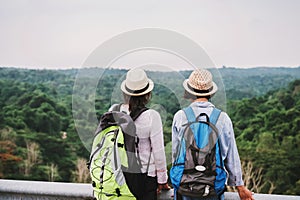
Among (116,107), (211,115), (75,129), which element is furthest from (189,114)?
(75,129)

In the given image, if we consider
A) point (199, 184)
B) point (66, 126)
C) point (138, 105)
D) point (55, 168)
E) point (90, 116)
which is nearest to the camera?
point (199, 184)

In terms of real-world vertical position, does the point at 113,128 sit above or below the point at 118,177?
above

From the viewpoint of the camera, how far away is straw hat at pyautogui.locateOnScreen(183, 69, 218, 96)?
2.30 m

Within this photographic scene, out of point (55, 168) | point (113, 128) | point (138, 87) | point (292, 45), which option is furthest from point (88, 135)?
point (292, 45)

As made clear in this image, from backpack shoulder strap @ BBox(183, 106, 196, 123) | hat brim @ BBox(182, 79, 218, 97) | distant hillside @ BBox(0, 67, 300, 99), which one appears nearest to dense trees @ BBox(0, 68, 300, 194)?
distant hillside @ BBox(0, 67, 300, 99)

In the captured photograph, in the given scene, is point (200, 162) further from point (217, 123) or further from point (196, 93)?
point (196, 93)

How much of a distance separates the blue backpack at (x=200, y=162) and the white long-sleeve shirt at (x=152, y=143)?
0.09 meters

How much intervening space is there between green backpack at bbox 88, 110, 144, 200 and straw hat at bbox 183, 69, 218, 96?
39cm

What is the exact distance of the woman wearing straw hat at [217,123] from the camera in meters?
2.21

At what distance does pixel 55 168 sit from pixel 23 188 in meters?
9.03

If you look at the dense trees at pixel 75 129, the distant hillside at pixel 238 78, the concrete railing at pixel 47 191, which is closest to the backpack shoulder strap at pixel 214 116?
the concrete railing at pixel 47 191

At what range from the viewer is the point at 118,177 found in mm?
Result: 2205

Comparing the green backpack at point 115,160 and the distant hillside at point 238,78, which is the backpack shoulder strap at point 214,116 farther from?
the distant hillside at point 238,78

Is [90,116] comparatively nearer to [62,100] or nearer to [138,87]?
[138,87]
